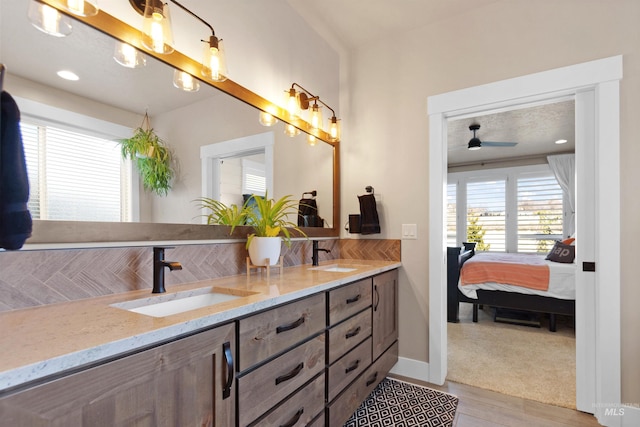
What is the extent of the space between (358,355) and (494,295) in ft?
8.95

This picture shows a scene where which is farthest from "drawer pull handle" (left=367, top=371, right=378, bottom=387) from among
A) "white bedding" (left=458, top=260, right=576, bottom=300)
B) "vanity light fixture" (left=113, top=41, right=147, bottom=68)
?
"white bedding" (left=458, top=260, right=576, bottom=300)

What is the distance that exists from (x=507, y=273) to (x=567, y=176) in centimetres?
321

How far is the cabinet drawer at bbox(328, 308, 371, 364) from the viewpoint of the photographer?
1.60 metres

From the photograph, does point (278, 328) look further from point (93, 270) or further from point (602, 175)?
point (602, 175)

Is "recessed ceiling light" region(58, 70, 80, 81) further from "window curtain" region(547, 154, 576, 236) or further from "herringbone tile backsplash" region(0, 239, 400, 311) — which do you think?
"window curtain" region(547, 154, 576, 236)

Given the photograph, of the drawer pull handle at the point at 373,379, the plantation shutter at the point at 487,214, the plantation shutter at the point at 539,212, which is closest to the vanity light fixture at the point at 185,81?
the drawer pull handle at the point at 373,379

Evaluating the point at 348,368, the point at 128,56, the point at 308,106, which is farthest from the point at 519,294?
the point at 128,56

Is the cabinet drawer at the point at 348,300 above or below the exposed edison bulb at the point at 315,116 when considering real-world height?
below

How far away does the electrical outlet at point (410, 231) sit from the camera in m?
2.53

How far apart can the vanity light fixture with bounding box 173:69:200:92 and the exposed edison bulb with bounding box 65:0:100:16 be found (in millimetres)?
388

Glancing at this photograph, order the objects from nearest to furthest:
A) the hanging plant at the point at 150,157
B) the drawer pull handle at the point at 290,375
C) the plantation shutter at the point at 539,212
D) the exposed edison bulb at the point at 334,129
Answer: the drawer pull handle at the point at 290,375
the hanging plant at the point at 150,157
the exposed edison bulb at the point at 334,129
the plantation shutter at the point at 539,212

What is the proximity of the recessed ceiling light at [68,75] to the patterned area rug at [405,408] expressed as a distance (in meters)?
2.17

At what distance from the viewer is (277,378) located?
1217mm

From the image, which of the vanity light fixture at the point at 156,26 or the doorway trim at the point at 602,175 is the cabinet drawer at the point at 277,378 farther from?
the doorway trim at the point at 602,175
